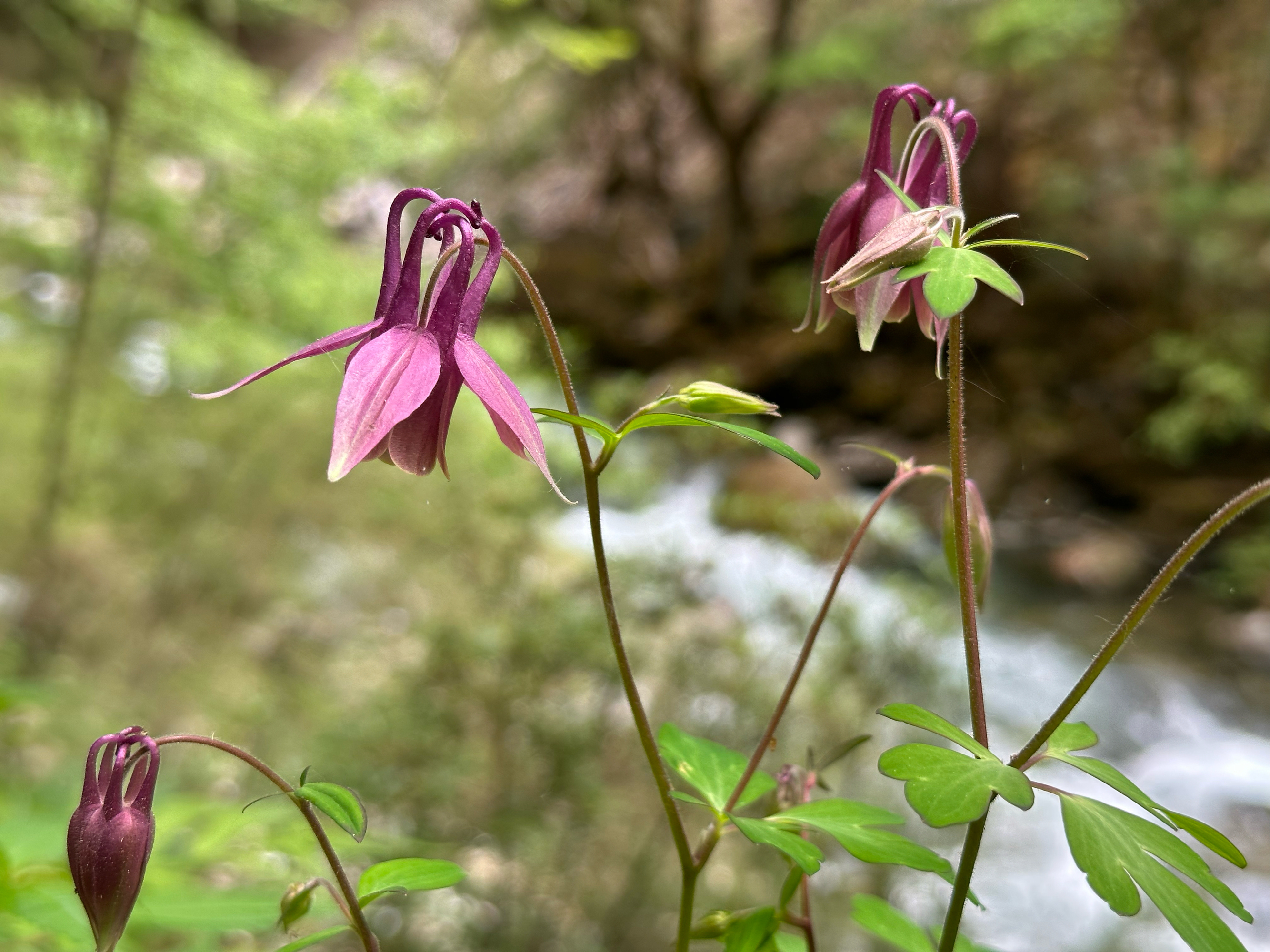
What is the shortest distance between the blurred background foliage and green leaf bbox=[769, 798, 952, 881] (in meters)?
0.31

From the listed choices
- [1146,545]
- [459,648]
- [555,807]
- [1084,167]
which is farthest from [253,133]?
[1084,167]

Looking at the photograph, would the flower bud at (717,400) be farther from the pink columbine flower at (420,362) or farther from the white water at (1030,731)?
the white water at (1030,731)

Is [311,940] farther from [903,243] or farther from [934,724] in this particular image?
[903,243]

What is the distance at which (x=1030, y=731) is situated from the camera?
3.51 metres

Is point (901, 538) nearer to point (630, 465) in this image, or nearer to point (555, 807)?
Result: point (555, 807)

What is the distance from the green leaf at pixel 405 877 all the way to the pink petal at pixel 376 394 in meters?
0.22

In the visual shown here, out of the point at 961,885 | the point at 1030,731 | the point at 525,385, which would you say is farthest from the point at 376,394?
the point at 1030,731

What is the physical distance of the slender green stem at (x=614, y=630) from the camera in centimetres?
46

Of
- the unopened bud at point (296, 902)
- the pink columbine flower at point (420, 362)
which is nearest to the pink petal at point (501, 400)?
the pink columbine flower at point (420, 362)

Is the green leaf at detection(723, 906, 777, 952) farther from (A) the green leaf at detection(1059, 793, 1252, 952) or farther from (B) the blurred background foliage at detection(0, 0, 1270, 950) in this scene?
(B) the blurred background foliage at detection(0, 0, 1270, 950)

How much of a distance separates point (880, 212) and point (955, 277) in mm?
141

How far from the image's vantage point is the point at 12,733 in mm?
2059

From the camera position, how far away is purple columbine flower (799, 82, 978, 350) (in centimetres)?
54

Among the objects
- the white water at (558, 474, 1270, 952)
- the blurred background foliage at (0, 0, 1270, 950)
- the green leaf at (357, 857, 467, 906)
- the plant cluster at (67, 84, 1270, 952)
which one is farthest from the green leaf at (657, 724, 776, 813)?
the white water at (558, 474, 1270, 952)
